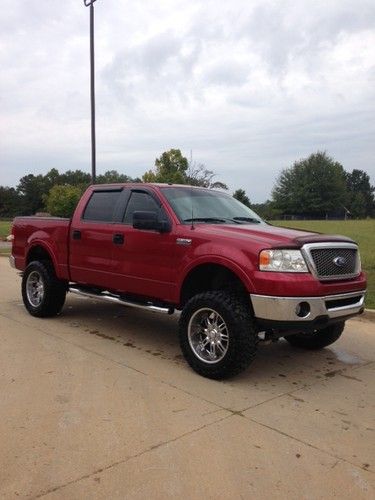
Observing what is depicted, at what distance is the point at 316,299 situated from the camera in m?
4.74

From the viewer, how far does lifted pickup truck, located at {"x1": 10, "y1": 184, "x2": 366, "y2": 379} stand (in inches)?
188

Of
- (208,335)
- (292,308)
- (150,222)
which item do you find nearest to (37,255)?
(150,222)

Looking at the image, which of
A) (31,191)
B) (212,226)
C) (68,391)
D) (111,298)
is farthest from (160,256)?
(31,191)

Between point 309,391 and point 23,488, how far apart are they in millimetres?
2730

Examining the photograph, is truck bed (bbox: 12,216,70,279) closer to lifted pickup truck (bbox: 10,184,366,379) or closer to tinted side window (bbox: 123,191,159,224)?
lifted pickup truck (bbox: 10,184,366,379)

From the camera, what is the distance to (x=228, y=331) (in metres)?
4.89

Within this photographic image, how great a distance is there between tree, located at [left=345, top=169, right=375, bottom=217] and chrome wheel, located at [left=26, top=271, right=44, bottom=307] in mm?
110774

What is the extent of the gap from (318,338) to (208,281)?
159 centimetres

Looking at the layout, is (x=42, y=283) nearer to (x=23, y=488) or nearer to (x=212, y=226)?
(x=212, y=226)

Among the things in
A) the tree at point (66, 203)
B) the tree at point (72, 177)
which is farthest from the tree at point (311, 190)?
the tree at point (66, 203)

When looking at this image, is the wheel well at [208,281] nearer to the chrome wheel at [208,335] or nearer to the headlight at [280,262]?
the chrome wheel at [208,335]

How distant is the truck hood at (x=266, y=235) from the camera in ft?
15.9

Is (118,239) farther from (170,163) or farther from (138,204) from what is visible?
(170,163)

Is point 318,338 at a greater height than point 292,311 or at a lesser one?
lesser
